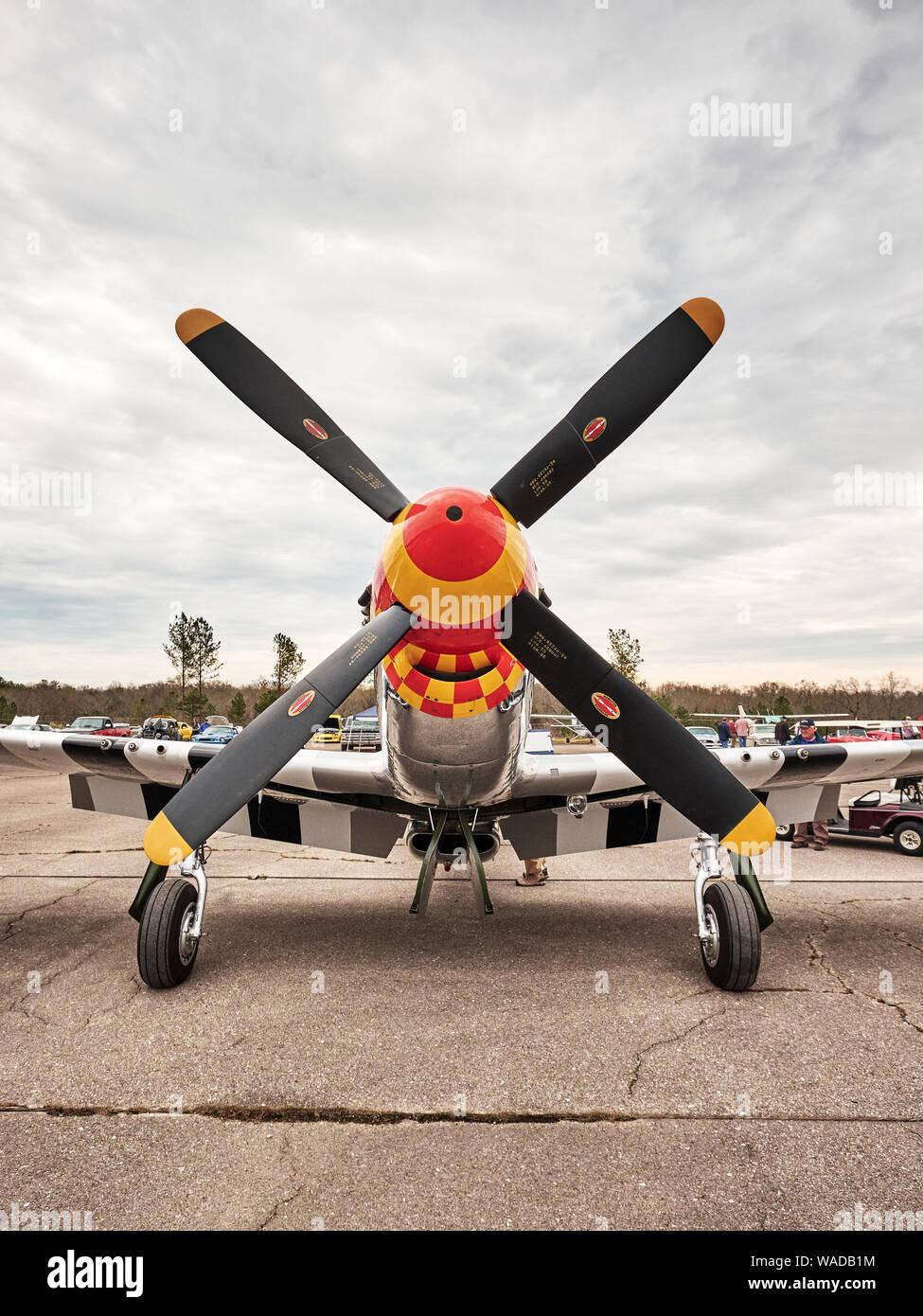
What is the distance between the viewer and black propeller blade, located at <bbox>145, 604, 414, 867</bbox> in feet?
11.0

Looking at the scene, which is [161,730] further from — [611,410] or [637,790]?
[611,410]

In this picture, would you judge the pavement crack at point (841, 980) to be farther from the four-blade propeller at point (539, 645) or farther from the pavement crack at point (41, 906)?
the pavement crack at point (41, 906)

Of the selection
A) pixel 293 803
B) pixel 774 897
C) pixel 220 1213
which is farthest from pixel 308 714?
pixel 774 897

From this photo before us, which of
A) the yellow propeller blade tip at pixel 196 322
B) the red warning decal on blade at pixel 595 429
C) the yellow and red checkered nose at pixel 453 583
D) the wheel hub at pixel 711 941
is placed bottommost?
the wheel hub at pixel 711 941

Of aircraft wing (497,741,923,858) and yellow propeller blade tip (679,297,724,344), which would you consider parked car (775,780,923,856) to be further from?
yellow propeller blade tip (679,297,724,344)

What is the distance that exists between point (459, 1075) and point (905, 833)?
10.1 m

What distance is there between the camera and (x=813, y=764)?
5688 mm

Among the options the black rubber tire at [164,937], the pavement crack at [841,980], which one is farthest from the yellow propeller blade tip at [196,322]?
the pavement crack at [841,980]

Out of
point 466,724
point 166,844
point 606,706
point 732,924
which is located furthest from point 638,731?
point 166,844

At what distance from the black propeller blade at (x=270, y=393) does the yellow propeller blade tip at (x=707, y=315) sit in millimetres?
2335

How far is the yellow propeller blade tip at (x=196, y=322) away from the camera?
182 inches

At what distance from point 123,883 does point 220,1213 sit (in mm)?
6291
